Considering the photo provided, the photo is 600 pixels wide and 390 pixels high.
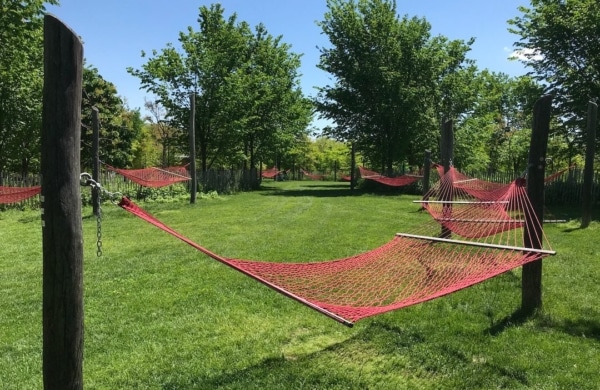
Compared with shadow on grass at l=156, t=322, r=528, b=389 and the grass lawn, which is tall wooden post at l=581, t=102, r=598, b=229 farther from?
shadow on grass at l=156, t=322, r=528, b=389

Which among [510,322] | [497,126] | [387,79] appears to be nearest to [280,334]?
[510,322]

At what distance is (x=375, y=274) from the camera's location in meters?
4.79

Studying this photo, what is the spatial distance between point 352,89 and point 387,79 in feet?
8.31

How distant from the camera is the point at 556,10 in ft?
54.9

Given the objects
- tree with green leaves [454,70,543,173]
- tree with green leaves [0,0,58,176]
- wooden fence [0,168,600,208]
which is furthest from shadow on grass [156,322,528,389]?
tree with green leaves [454,70,543,173]

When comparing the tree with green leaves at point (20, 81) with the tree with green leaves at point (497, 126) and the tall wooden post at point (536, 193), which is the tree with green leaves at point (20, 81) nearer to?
the tall wooden post at point (536, 193)

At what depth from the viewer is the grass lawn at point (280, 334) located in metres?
3.24

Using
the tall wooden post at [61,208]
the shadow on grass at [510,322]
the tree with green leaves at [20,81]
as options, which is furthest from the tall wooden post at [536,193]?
the tree with green leaves at [20,81]

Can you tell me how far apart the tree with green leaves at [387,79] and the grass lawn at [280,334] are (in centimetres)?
1851

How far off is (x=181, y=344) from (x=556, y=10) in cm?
1819

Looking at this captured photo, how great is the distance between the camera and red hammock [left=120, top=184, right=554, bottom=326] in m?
3.14

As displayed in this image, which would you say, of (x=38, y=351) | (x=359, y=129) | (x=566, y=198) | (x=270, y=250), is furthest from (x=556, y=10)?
(x=38, y=351)

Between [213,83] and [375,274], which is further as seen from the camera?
[213,83]

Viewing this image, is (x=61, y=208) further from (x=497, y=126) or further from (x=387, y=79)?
(x=497, y=126)
